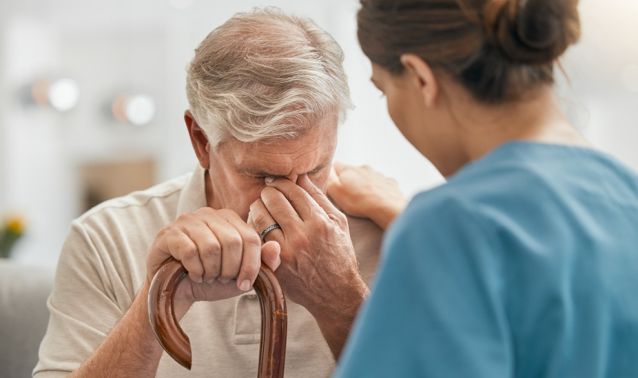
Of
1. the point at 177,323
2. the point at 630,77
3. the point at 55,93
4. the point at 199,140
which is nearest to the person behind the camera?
the point at 177,323

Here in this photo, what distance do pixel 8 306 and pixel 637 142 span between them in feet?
6.69

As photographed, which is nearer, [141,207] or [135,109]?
[141,207]

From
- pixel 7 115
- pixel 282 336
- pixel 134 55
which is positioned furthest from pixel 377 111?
pixel 282 336

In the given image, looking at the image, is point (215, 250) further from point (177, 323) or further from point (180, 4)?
point (180, 4)

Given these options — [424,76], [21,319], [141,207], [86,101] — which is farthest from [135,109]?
[424,76]

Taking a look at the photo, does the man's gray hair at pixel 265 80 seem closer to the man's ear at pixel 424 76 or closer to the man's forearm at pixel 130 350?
the man's forearm at pixel 130 350

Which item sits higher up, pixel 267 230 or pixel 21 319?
pixel 267 230

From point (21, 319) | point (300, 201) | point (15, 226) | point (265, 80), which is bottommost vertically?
point (15, 226)

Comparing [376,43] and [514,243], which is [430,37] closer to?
[376,43]

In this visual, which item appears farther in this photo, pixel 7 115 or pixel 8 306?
pixel 7 115

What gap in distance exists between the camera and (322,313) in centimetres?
153

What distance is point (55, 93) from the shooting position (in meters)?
4.98

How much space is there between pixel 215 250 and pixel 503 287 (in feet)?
1.85

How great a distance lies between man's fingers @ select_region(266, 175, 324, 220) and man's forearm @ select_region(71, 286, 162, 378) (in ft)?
0.80
